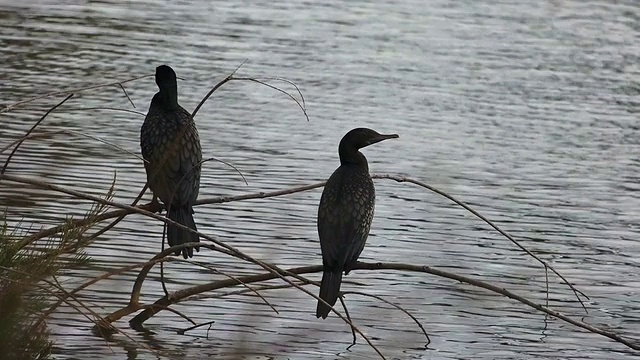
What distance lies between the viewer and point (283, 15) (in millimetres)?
18406

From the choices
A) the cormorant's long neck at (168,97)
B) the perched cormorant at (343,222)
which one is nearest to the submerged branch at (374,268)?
the perched cormorant at (343,222)

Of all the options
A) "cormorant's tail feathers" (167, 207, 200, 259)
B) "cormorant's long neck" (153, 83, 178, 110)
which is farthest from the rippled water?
"cormorant's long neck" (153, 83, 178, 110)

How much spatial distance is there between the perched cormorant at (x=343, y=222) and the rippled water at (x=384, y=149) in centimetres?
22

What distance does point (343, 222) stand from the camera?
5910 millimetres

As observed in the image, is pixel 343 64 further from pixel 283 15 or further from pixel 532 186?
pixel 532 186

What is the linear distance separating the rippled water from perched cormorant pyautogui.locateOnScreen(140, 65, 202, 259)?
43 cm

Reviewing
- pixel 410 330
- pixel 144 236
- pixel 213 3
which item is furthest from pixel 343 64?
pixel 410 330

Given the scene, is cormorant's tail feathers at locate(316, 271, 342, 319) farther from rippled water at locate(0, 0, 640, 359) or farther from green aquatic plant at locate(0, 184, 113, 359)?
green aquatic plant at locate(0, 184, 113, 359)

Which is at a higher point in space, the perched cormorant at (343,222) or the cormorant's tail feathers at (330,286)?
the perched cormorant at (343,222)

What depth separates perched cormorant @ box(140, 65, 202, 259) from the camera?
5.94m

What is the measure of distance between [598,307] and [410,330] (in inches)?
49.4

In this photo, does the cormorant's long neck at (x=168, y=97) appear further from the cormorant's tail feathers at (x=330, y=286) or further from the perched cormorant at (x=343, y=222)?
the cormorant's tail feathers at (x=330, y=286)

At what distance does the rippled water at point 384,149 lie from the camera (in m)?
6.86

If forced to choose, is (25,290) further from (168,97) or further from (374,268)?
(168,97)
